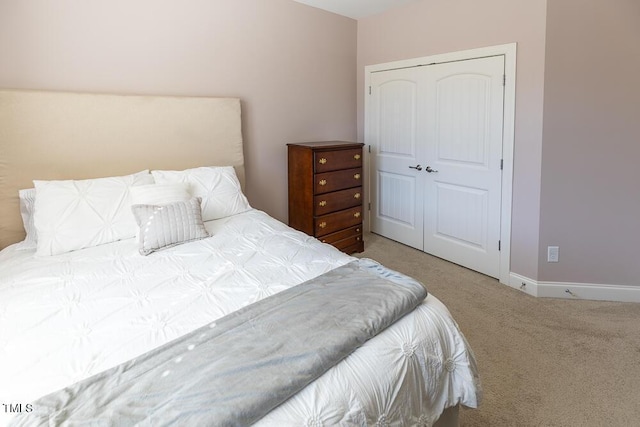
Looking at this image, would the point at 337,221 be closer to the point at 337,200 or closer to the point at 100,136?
the point at 337,200

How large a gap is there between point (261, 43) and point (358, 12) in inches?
46.6

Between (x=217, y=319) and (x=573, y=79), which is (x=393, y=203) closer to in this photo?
(x=573, y=79)

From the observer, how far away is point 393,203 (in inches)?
169

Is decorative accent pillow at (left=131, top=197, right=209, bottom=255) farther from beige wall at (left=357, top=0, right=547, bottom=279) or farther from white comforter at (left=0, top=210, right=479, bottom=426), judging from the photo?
A: beige wall at (left=357, top=0, right=547, bottom=279)

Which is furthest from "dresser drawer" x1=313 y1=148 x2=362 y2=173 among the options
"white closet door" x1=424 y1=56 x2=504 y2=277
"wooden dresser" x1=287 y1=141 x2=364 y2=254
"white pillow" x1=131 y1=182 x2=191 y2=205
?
"white pillow" x1=131 y1=182 x2=191 y2=205

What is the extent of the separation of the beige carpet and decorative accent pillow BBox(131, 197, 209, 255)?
1.67 metres

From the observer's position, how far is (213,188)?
2754 millimetres

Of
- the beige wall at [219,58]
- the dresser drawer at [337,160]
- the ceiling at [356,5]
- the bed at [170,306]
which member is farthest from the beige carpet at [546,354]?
the ceiling at [356,5]

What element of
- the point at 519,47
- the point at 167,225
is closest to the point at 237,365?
the point at 167,225

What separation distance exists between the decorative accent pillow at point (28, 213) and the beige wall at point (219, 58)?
643mm

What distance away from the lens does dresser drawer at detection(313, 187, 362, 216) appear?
11.8 feet

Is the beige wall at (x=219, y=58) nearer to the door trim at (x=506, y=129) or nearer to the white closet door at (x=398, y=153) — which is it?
the white closet door at (x=398, y=153)

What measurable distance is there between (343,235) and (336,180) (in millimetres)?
545

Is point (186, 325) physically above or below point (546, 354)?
above
